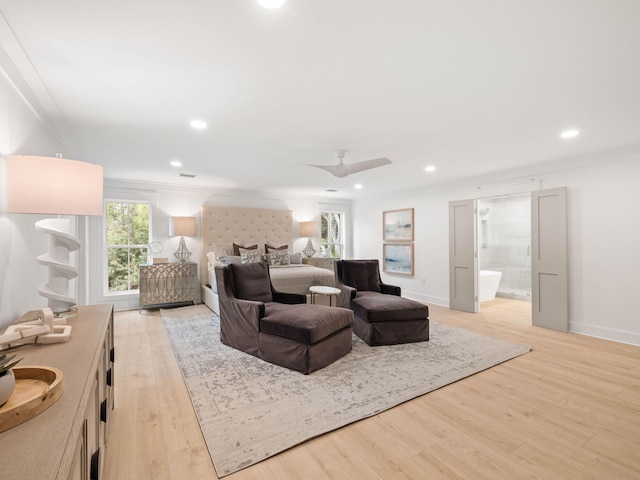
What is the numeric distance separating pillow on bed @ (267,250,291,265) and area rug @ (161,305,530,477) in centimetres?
214

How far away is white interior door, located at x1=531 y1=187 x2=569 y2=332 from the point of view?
4285 millimetres

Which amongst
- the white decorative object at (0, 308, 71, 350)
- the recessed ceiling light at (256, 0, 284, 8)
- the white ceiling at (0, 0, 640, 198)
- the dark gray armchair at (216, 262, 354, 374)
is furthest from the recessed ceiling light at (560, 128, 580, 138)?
the white decorative object at (0, 308, 71, 350)

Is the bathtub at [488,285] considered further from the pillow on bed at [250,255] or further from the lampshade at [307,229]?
the pillow on bed at [250,255]

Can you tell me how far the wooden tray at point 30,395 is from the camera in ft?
2.49

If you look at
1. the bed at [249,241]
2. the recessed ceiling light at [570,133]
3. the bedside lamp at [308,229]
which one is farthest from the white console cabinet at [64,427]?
the bedside lamp at [308,229]

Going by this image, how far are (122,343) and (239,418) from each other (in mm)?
2458

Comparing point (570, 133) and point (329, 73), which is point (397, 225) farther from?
point (329, 73)

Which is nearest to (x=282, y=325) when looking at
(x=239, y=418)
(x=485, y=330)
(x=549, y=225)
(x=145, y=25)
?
(x=239, y=418)

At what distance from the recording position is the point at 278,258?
237 inches

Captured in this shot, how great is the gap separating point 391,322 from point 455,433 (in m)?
1.67

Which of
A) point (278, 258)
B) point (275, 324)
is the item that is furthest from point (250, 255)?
point (275, 324)

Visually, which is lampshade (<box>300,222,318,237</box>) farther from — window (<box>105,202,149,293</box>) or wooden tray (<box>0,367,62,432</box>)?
wooden tray (<box>0,367,62,432</box>)

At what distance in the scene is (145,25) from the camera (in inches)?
61.5

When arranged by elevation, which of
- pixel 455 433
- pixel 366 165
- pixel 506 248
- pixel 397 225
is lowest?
pixel 455 433
